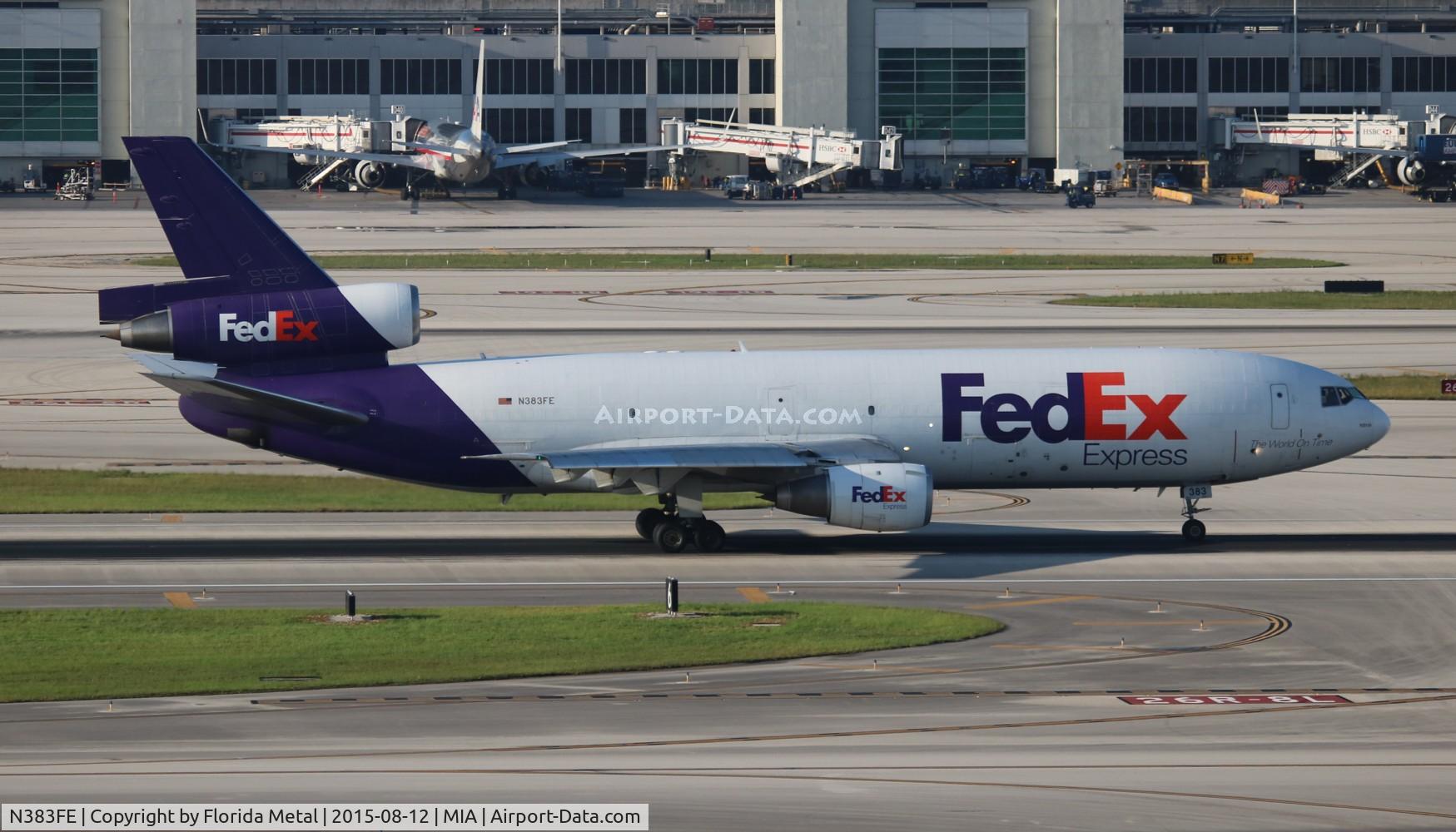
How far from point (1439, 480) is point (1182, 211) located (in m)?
119

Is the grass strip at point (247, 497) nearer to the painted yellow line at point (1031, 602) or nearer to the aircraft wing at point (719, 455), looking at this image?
the aircraft wing at point (719, 455)

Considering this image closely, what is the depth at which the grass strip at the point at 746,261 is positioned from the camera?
126500 millimetres

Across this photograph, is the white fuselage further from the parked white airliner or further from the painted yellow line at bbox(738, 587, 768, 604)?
the parked white airliner

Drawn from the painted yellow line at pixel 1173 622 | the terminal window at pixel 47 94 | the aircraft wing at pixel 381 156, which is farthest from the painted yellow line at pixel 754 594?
the terminal window at pixel 47 94

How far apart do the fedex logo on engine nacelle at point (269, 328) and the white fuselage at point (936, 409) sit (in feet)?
11.8

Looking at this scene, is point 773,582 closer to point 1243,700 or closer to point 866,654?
point 866,654

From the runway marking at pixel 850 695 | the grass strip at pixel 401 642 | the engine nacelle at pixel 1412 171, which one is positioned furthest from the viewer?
the engine nacelle at pixel 1412 171

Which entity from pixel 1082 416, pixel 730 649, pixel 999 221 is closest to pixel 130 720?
pixel 730 649

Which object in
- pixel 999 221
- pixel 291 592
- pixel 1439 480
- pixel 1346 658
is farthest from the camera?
pixel 999 221

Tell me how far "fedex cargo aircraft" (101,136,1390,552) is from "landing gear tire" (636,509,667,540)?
2.6 inches

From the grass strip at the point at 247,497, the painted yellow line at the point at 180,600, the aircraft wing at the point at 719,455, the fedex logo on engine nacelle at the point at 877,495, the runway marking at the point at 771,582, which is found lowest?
the painted yellow line at the point at 180,600

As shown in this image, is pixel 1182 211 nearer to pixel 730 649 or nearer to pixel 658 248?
pixel 658 248

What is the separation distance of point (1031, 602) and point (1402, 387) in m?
40.3

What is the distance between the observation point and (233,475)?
6134cm
